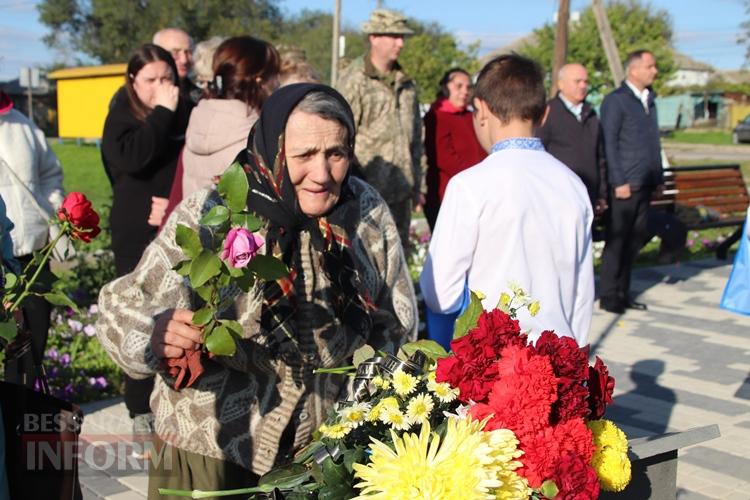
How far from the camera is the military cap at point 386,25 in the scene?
7.54 metres

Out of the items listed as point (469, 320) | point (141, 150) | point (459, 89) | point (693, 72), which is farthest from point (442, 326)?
point (693, 72)

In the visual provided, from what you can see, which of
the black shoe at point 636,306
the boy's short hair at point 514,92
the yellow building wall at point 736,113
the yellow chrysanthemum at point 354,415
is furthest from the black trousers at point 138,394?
the yellow building wall at point 736,113

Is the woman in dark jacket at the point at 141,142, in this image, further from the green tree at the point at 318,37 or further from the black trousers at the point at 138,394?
the green tree at the point at 318,37

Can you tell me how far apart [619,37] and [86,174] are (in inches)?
1592

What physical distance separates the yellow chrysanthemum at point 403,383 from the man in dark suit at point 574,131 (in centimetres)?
682

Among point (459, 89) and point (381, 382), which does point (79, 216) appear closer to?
point (381, 382)

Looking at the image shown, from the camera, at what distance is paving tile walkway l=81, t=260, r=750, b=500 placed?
15.8ft

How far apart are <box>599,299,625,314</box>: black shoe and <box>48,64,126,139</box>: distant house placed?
21203 mm

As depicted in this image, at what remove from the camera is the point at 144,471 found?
16.0ft

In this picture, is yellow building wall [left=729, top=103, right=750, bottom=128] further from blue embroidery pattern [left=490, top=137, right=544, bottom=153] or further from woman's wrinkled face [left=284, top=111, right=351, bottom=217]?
woman's wrinkled face [left=284, top=111, right=351, bottom=217]

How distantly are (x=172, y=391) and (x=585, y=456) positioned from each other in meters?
1.35

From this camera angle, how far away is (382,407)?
5.52ft

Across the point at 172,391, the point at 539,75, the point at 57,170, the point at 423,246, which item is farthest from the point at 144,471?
the point at 423,246

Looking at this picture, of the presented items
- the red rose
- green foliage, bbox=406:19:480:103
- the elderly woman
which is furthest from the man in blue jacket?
green foliage, bbox=406:19:480:103
